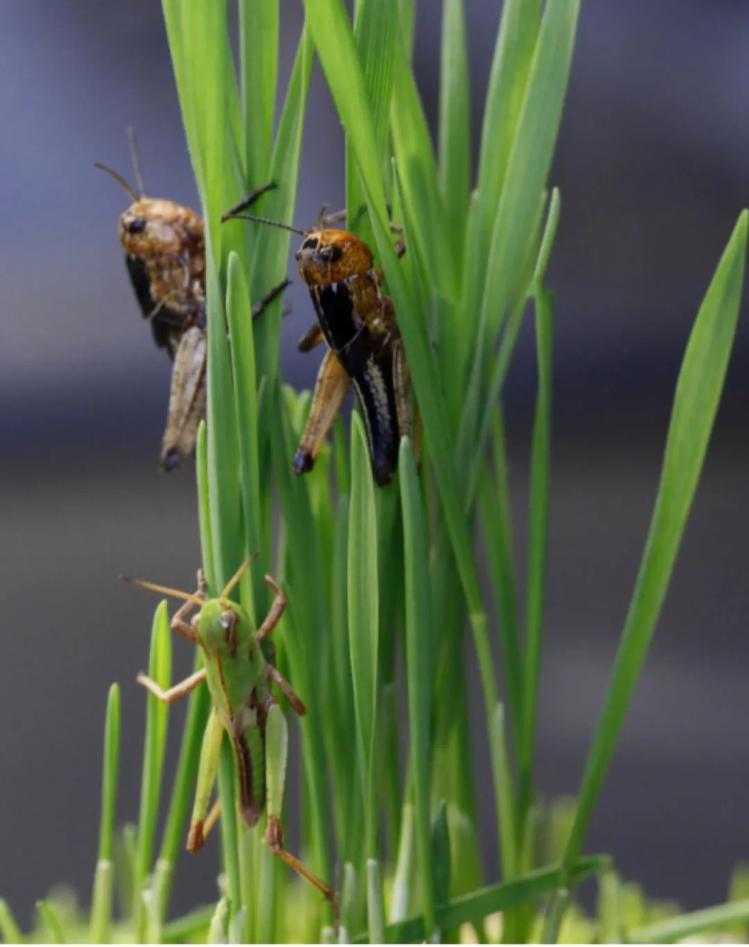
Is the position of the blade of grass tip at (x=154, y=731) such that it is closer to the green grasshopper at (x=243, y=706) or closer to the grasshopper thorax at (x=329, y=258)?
the green grasshopper at (x=243, y=706)

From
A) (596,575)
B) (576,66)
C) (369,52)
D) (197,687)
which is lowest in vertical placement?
(596,575)

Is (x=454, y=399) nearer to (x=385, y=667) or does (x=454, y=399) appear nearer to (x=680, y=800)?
(x=385, y=667)

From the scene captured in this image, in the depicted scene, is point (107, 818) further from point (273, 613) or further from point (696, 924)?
point (696, 924)

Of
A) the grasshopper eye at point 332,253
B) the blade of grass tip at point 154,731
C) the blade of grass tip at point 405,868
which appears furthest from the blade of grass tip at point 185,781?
the grasshopper eye at point 332,253

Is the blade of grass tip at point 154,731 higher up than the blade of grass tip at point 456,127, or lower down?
lower down

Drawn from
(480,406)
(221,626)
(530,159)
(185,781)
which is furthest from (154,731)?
(530,159)

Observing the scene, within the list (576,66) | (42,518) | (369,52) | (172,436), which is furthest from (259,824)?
(576,66)

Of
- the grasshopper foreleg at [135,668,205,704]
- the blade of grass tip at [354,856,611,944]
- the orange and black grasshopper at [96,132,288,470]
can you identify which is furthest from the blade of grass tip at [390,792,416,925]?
the orange and black grasshopper at [96,132,288,470]
